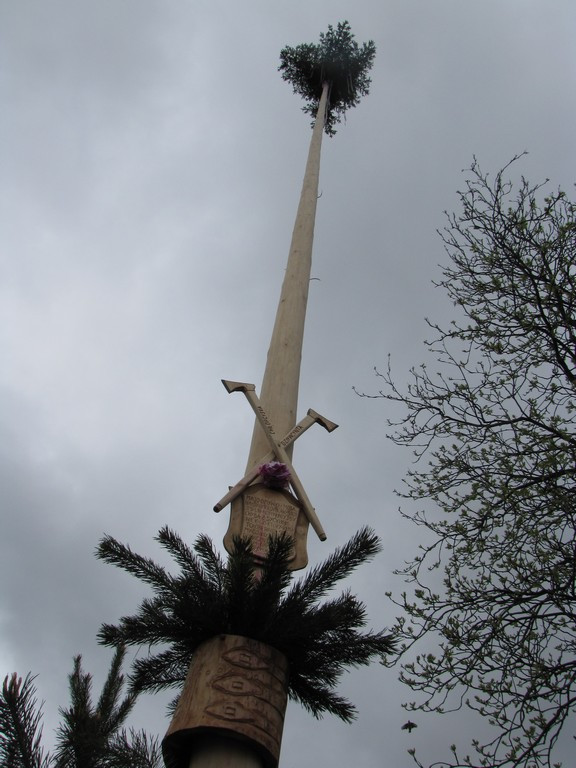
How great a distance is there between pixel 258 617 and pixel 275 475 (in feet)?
5.35

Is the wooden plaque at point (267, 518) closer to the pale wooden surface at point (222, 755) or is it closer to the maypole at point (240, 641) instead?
the maypole at point (240, 641)

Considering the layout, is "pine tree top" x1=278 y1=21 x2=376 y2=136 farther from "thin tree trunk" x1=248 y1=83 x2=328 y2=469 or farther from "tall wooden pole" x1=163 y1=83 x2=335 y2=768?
"tall wooden pole" x1=163 y1=83 x2=335 y2=768

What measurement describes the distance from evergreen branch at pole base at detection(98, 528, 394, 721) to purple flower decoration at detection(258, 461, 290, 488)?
1281mm

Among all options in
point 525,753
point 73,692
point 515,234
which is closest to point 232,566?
point 73,692

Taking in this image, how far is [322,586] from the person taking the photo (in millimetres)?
3734

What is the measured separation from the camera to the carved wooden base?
10.9 ft

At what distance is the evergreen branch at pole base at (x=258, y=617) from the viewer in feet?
11.6

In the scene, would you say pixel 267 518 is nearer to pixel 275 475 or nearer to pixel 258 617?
pixel 275 475

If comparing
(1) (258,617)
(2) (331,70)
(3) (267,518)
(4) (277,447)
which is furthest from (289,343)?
(2) (331,70)

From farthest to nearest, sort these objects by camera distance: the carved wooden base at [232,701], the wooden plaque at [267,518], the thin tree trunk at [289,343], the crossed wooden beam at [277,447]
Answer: the thin tree trunk at [289,343] → the crossed wooden beam at [277,447] → the wooden plaque at [267,518] → the carved wooden base at [232,701]

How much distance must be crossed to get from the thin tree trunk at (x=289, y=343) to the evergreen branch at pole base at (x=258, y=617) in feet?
6.13

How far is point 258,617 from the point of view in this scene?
357 cm

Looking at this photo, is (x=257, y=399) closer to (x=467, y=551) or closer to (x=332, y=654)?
(x=467, y=551)

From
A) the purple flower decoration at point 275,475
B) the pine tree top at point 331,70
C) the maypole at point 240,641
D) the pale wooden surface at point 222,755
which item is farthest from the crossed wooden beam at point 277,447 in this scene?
the pine tree top at point 331,70
